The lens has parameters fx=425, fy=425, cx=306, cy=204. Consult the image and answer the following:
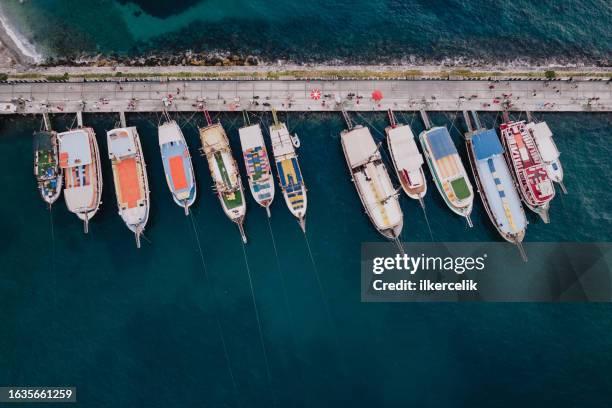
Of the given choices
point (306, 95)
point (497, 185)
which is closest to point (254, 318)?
point (306, 95)

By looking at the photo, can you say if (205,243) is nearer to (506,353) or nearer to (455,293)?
(455,293)

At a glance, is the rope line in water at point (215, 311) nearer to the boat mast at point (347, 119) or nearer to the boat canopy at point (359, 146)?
the boat canopy at point (359, 146)

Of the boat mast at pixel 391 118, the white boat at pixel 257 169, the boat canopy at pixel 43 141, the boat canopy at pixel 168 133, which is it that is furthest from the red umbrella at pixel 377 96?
the boat canopy at pixel 43 141

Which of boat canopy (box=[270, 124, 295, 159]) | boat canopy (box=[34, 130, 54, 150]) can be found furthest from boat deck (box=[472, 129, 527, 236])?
boat canopy (box=[34, 130, 54, 150])

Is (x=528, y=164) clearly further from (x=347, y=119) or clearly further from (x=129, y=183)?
(x=129, y=183)

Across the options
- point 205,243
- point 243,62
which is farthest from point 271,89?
point 205,243

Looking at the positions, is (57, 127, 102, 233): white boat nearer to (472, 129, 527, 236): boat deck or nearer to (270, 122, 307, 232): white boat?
(270, 122, 307, 232): white boat
